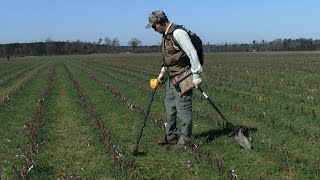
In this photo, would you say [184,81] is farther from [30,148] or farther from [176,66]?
[30,148]

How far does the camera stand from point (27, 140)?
32.2 ft

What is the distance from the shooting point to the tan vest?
27.5ft

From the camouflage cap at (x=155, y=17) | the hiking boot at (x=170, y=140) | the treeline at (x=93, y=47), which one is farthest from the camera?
the treeline at (x=93, y=47)

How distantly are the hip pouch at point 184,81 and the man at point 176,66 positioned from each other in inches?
2.3

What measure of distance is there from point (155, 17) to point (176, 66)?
37.1 inches

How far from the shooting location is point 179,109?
338 inches

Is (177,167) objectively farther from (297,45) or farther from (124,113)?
(297,45)

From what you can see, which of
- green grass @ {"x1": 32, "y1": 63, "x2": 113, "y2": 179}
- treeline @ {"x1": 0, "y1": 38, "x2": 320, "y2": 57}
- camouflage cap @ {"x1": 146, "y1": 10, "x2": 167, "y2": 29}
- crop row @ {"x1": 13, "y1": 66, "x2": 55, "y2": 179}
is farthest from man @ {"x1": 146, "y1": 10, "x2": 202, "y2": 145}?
treeline @ {"x1": 0, "y1": 38, "x2": 320, "y2": 57}

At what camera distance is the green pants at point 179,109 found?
8.55 meters

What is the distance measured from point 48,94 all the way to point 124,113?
259 inches

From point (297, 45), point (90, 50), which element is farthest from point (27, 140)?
point (90, 50)

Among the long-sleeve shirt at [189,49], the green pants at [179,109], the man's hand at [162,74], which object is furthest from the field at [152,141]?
the long-sleeve shirt at [189,49]

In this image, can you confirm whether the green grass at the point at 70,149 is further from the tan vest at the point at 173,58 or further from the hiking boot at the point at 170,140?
the tan vest at the point at 173,58

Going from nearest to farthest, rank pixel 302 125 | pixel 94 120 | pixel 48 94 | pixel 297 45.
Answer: pixel 302 125
pixel 94 120
pixel 48 94
pixel 297 45
